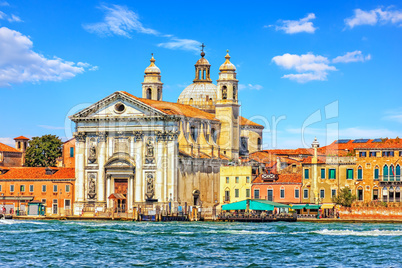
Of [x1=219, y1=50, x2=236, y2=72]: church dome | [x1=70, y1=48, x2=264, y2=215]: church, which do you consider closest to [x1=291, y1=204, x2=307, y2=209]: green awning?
[x1=70, y1=48, x2=264, y2=215]: church

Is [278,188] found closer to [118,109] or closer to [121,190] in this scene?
[121,190]

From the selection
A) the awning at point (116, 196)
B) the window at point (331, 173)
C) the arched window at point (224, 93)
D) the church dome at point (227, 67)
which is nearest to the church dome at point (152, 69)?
the church dome at point (227, 67)

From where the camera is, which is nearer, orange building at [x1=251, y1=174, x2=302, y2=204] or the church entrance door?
orange building at [x1=251, y1=174, x2=302, y2=204]

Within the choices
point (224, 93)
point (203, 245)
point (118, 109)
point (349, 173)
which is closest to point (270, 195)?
→ point (349, 173)

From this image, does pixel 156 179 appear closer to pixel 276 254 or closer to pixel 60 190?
pixel 60 190

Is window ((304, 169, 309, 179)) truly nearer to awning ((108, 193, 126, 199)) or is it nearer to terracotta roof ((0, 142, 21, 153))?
awning ((108, 193, 126, 199))

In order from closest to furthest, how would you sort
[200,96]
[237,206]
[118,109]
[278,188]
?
[237,206], [278,188], [118,109], [200,96]

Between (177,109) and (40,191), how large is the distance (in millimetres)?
13516

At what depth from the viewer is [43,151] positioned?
Result: 9925cm

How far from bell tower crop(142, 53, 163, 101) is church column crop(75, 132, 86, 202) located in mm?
13650

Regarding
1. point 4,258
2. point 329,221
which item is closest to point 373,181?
point 329,221

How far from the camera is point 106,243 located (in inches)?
2032

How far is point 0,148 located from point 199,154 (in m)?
29.8

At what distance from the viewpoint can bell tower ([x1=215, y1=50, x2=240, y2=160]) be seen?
89938mm
